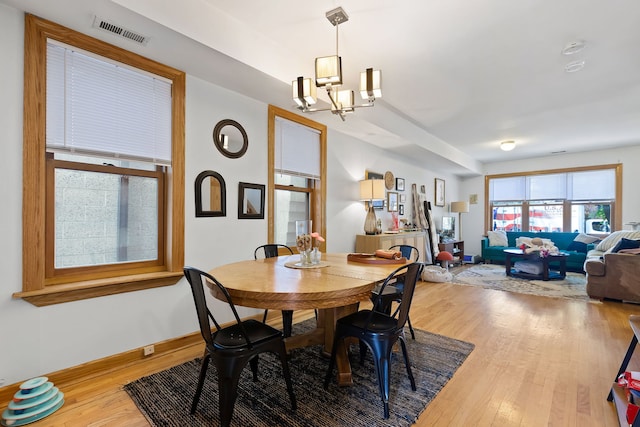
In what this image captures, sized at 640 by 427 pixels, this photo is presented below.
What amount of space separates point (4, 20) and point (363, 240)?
419 cm

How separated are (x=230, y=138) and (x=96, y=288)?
171 centimetres

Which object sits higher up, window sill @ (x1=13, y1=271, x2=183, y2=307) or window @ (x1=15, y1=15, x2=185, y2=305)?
window @ (x1=15, y1=15, x2=185, y2=305)

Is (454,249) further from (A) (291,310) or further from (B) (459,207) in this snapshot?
(A) (291,310)

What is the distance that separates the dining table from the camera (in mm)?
1498

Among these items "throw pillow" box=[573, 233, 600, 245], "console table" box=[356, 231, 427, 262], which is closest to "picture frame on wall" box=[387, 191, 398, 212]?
"console table" box=[356, 231, 427, 262]

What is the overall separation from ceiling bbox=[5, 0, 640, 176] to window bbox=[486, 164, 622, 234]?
278cm

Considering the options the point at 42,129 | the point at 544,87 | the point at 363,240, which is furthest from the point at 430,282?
the point at 42,129

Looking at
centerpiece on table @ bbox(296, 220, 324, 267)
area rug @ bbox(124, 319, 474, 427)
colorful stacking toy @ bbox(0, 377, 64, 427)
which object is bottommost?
area rug @ bbox(124, 319, 474, 427)

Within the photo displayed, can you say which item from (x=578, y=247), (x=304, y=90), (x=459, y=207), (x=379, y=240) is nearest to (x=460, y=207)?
(x=459, y=207)

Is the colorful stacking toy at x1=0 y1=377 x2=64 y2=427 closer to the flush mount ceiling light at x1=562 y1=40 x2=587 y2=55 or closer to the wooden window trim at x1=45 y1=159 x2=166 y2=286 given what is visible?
the wooden window trim at x1=45 y1=159 x2=166 y2=286

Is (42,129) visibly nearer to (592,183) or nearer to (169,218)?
(169,218)

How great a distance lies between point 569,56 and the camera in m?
2.77

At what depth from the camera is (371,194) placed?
454 centimetres

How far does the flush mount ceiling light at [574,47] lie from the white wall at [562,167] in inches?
214
